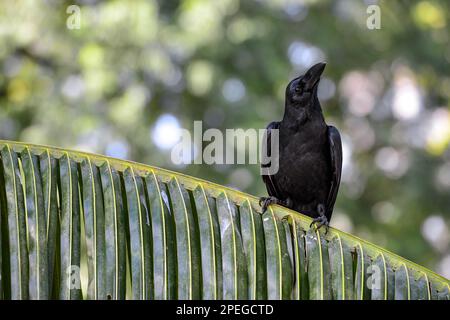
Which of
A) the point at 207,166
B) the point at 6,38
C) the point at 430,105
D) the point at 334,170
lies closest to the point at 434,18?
the point at 430,105

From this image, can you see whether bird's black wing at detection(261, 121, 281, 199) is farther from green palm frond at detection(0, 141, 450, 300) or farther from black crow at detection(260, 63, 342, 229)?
green palm frond at detection(0, 141, 450, 300)

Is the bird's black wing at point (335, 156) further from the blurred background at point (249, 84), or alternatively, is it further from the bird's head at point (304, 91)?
the blurred background at point (249, 84)

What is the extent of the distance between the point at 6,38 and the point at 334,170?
25.0ft

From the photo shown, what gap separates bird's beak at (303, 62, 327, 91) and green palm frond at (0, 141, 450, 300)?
7.08ft

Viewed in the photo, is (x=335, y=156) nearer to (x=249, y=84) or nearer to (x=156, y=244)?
(x=156, y=244)

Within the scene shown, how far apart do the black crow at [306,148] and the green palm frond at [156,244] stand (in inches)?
83.1

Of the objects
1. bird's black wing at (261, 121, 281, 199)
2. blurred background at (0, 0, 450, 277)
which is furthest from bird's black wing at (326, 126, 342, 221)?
blurred background at (0, 0, 450, 277)

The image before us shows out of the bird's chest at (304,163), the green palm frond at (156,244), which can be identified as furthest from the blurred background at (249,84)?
the green palm frond at (156,244)

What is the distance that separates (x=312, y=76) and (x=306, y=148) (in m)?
0.51

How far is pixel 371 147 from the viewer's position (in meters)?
14.4

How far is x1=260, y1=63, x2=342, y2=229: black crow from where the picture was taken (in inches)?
213

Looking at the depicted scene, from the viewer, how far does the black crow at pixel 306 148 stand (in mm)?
5410

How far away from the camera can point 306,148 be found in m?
5.41

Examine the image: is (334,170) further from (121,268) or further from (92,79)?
(92,79)
